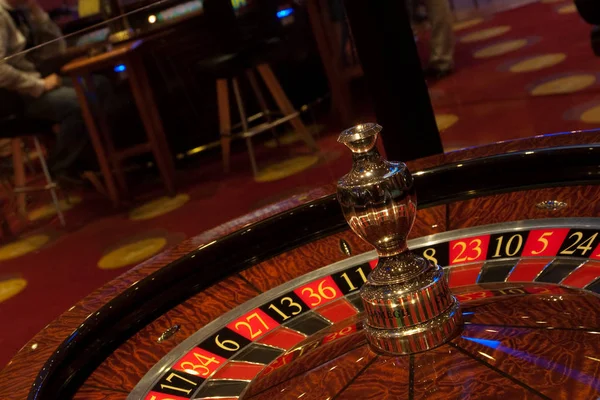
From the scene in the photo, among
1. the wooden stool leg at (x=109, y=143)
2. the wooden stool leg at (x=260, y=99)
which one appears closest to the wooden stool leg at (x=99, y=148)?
the wooden stool leg at (x=109, y=143)

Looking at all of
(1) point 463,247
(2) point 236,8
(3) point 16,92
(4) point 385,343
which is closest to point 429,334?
(4) point 385,343

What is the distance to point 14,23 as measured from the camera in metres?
2.71

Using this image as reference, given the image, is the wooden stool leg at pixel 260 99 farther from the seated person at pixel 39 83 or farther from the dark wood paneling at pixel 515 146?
the dark wood paneling at pixel 515 146

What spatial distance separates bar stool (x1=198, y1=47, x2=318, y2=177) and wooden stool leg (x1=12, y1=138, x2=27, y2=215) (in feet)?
2.38

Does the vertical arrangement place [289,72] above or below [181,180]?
above

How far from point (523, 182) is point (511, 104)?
166cm

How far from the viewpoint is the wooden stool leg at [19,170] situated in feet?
7.88

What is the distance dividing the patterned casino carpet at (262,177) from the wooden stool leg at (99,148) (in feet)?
0.39

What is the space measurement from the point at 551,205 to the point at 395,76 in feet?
2.26

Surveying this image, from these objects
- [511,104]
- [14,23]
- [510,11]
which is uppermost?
[14,23]

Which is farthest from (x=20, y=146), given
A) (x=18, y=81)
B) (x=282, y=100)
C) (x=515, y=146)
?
(x=515, y=146)

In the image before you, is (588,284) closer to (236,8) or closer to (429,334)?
(429,334)

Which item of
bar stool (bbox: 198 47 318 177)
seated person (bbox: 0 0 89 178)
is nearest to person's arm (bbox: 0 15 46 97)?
seated person (bbox: 0 0 89 178)

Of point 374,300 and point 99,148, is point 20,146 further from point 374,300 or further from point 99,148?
point 374,300
